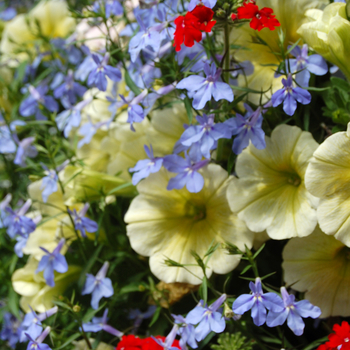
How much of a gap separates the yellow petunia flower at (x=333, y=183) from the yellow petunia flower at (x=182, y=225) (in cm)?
15

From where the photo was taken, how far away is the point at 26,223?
2.46 ft

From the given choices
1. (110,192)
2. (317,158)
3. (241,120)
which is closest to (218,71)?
(241,120)

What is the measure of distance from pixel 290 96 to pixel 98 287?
448 mm

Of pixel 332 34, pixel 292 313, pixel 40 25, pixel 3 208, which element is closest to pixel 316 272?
pixel 292 313

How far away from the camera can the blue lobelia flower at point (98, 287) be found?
71 cm

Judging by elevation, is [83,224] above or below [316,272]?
above

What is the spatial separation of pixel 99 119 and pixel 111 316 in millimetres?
417

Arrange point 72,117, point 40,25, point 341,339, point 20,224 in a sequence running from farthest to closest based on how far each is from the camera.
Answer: point 40,25, point 72,117, point 20,224, point 341,339

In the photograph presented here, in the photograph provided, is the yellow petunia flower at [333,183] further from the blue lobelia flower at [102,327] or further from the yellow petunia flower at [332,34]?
the blue lobelia flower at [102,327]

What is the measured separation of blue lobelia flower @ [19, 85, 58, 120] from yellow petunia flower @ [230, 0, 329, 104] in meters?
0.47

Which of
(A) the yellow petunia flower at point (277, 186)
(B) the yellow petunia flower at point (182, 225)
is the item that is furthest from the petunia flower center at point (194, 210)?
(A) the yellow petunia flower at point (277, 186)

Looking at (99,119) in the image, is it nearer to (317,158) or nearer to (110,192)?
(110,192)

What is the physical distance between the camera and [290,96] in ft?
1.92

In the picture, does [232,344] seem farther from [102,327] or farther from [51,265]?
[51,265]
